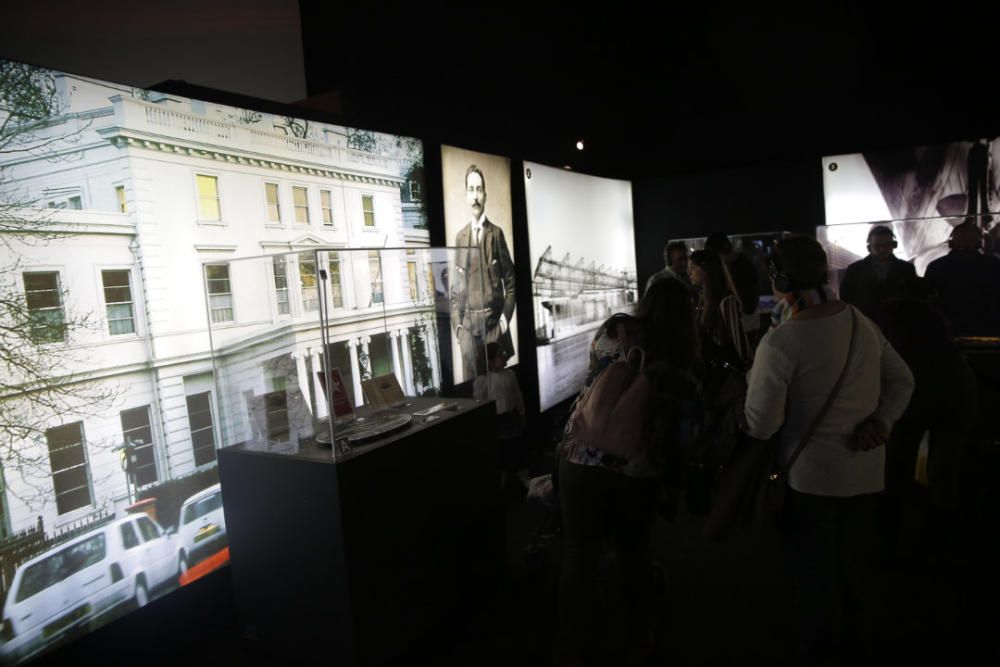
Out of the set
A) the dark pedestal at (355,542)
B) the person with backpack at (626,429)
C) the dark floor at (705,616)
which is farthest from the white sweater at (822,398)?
the dark pedestal at (355,542)

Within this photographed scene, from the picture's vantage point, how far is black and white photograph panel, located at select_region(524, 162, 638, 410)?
6.14 metres

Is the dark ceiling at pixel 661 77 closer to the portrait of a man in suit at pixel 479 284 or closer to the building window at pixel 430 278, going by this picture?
the portrait of a man in suit at pixel 479 284

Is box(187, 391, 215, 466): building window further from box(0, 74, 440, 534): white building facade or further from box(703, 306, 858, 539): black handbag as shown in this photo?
box(703, 306, 858, 539): black handbag

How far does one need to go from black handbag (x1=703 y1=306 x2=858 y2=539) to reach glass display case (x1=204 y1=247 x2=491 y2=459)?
1.36 metres

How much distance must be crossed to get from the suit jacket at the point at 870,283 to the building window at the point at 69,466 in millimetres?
4430

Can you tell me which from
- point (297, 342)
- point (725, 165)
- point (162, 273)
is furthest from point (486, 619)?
point (725, 165)

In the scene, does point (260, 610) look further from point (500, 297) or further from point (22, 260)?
point (500, 297)

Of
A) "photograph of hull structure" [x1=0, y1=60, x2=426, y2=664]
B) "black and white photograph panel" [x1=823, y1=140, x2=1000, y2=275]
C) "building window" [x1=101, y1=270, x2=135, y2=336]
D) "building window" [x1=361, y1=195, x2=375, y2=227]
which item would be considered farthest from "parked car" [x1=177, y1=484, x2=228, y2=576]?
"black and white photograph panel" [x1=823, y1=140, x2=1000, y2=275]

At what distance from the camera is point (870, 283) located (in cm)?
442

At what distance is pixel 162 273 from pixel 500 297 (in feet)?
9.40

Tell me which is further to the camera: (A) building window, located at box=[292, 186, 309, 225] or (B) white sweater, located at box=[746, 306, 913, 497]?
(A) building window, located at box=[292, 186, 309, 225]

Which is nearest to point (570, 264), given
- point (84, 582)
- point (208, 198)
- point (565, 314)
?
point (565, 314)

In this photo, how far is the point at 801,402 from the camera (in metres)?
2.27

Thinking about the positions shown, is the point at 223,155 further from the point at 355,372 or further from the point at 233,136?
the point at 355,372
